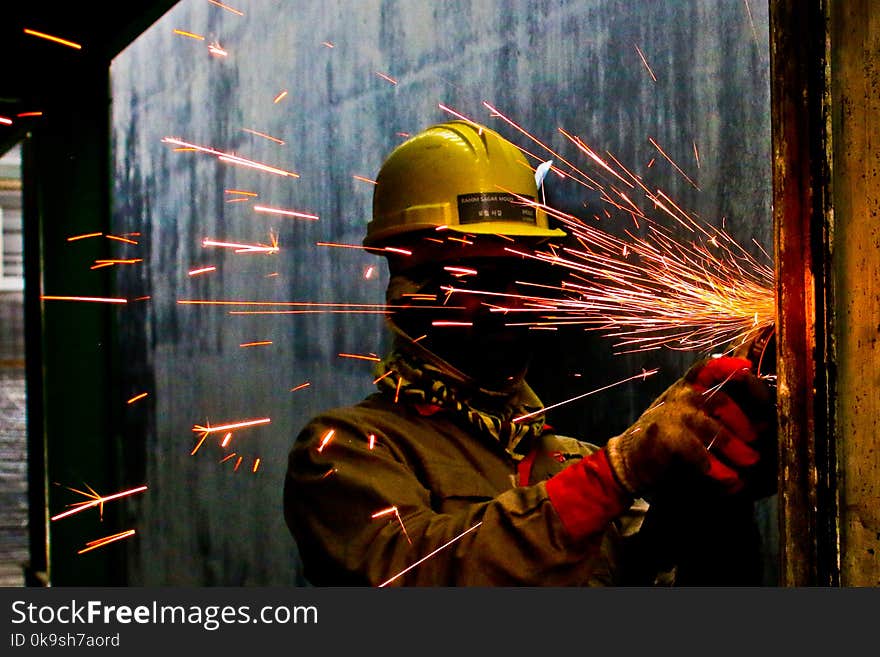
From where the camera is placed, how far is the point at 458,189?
7.29 ft

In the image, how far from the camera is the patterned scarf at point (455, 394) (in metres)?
2.02

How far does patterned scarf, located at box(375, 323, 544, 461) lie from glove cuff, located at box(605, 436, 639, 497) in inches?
19.6

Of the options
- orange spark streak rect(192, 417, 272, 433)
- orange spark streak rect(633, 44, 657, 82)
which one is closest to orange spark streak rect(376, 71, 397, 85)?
orange spark streak rect(633, 44, 657, 82)

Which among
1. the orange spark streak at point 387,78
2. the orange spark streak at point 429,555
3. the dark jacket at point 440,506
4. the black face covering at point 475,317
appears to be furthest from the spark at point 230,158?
the orange spark streak at point 429,555

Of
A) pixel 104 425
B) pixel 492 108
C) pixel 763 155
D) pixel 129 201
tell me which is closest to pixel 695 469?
pixel 763 155

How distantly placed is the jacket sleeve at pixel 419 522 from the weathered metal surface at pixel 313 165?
0.74 m

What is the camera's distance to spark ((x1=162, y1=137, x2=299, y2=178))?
388 centimetres

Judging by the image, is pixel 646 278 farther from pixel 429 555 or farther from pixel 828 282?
pixel 828 282

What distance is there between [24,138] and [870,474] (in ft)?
15.7

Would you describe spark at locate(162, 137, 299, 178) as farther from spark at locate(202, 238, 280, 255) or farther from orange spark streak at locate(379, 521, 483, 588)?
orange spark streak at locate(379, 521, 483, 588)

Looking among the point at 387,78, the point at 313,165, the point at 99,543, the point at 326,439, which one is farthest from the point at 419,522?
the point at 99,543

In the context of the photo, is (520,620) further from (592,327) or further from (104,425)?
(104,425)

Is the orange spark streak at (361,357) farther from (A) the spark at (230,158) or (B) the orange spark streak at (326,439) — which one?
(B) the orange spark streak at (326,439)

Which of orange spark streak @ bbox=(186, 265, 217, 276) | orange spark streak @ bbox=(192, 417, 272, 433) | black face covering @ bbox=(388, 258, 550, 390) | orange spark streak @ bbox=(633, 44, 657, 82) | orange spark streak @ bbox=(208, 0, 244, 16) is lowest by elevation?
orange spark streak @ bbox=(192, 417, 272, 433)
